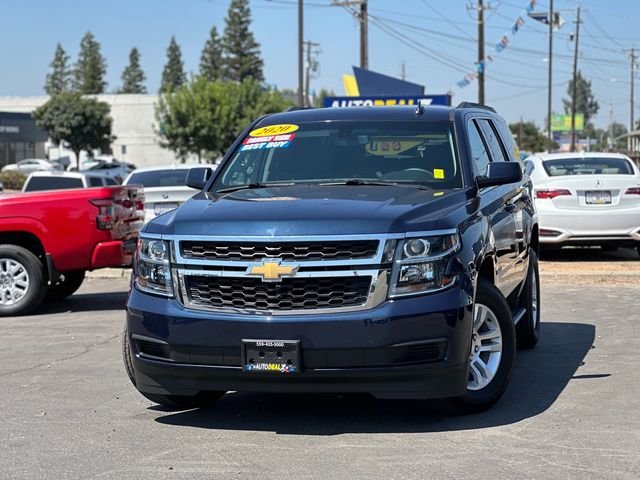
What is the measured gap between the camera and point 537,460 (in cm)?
545

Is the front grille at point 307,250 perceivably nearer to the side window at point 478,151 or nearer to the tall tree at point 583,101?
the side window at point 478,151

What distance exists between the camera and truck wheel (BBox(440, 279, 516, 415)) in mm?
6336

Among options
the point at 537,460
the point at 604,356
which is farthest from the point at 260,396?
the point at 604,356

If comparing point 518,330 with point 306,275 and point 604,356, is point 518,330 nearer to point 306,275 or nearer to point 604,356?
point 604,356

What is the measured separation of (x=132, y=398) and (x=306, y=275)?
6.81ft

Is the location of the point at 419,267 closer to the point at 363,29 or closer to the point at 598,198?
the point at 598,198

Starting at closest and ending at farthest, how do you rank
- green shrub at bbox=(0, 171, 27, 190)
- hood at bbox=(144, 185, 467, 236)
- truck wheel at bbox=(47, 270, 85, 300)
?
hood at bbox=(144, 185, 467, 236) < truck wheel at bbox=(47, 270, 85, 300) < green shrub at bbox=(0, 171, 27, 190)

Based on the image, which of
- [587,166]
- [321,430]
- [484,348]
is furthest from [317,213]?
[587,166]

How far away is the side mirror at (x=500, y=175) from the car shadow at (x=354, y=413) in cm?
141

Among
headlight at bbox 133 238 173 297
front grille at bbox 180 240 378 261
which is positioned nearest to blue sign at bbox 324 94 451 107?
headlight at bbox 133 238 173 297

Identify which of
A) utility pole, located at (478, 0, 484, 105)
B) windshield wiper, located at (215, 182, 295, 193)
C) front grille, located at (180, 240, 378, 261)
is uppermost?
utility pole, located at (478, 0, 484, 105)

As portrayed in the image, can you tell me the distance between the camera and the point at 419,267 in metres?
5.77

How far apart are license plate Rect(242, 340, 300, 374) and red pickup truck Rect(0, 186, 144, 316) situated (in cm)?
618

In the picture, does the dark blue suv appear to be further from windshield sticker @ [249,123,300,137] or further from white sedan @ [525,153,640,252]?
white sedan @ [525,153,640,252]
